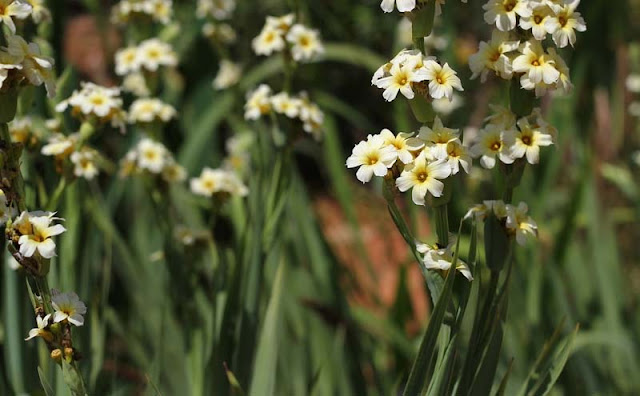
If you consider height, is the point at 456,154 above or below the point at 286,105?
below

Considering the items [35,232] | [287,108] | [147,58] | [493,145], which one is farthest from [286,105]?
[35,232]

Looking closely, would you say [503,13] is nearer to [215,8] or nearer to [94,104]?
[94,104]

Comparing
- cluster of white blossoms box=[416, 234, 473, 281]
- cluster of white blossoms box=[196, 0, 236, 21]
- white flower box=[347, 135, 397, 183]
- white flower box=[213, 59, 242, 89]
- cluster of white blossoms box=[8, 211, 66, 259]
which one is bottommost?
cluster of white blossoms box=[416, 234, 473, 281]

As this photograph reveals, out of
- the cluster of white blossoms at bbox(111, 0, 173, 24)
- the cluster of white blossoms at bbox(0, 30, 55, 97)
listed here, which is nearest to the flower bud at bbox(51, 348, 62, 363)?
the cluster of white blossoms at bbox(0, 30, 55, 97)

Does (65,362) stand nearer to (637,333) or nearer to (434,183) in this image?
(434,183)

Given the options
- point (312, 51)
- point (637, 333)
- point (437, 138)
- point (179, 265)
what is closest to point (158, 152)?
point (179, 265)

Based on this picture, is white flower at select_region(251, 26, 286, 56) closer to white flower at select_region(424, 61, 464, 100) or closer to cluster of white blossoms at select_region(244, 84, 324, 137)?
cluster of white blossoms at select_region(244, 84, 324, 137)
